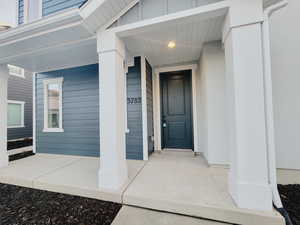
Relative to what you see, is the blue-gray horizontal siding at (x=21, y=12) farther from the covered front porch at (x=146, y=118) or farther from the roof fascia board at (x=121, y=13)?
the roof fascia board at (x=121, y=13)

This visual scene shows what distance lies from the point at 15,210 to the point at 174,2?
342 centimetres

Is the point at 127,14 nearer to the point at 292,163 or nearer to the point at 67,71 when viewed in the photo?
the point at 67,71

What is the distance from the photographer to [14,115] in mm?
6246

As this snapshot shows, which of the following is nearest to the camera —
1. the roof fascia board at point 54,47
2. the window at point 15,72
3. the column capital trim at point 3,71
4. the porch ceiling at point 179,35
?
the porch ceiling at point 179,35

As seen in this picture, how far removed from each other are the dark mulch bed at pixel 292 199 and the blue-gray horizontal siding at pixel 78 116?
3.56 m

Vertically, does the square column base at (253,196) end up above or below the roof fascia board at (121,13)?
below

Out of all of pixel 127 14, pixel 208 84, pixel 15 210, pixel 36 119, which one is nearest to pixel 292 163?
pixel 208 84

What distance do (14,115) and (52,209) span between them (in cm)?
687

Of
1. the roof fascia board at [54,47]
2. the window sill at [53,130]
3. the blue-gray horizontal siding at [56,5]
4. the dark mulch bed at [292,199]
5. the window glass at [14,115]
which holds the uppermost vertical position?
the blue-gray horizontal siding at [56,5]

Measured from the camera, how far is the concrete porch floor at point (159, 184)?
1.49 m

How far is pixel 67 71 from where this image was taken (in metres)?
3.79

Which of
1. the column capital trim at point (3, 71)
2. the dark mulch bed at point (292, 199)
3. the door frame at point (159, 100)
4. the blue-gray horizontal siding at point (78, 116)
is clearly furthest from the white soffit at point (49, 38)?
the dark mulch bed at point (292, 199)

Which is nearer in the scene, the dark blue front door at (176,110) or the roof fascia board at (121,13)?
the roof fascia board at (121,13)

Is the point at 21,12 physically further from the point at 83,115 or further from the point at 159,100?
the point at 159,100
